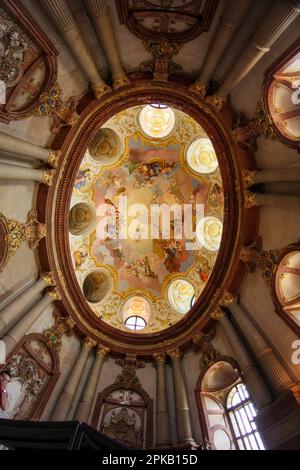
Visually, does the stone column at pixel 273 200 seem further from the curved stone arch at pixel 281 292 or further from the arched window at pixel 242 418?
the arched window at pixel 242 418

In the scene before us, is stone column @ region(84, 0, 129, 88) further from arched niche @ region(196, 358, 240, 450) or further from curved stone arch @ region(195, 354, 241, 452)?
arched niche @ region(196, 358, 240, 450)

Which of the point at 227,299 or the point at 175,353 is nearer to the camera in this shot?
the point at 227,299

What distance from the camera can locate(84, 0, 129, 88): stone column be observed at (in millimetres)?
7699

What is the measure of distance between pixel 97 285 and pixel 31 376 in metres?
7.16

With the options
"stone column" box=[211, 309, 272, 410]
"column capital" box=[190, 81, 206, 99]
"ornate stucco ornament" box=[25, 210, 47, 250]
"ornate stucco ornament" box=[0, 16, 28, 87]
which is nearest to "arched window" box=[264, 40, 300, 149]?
"column capital" box=[190, 81, 206, 99]

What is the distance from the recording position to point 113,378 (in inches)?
502

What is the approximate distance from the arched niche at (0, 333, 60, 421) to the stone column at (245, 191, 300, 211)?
9.67 meters

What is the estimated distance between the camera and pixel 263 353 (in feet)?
29.3

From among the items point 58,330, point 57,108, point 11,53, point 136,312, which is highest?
point 136,312

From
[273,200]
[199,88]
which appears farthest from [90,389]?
[199,88]

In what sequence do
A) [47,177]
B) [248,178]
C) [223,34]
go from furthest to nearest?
[47,177]
[248,178]
[223,34]

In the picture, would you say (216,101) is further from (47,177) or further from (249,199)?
(47,177)
